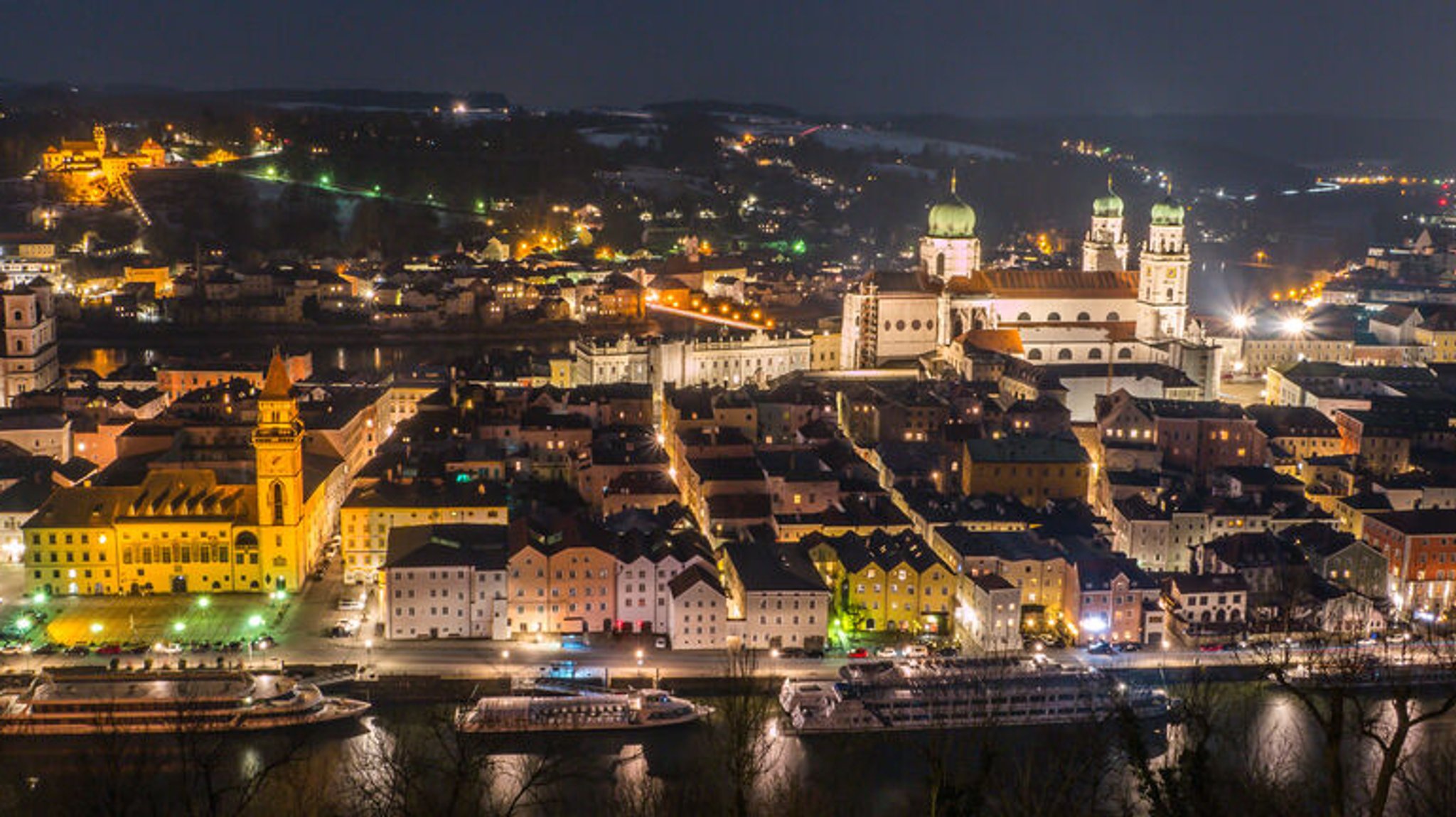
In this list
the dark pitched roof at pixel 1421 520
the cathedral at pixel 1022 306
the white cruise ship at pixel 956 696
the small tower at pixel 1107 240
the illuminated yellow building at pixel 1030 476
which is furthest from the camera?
the small tower at pixel 1107 240

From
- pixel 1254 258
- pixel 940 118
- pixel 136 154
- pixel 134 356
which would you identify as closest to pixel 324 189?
pixel 136 154

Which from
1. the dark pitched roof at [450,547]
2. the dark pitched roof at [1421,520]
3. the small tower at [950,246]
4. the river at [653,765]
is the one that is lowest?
the river at [653,765]

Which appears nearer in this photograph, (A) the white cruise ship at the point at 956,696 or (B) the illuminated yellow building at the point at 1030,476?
(A) the white cruise ship at the point at 956,696

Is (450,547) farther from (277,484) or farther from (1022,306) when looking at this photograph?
(1022,306)

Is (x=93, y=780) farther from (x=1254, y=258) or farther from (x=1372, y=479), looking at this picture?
(x=1254, y=258)

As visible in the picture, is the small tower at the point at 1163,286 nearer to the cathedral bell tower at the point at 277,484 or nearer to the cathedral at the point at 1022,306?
the cathedral at the point at 1022,306

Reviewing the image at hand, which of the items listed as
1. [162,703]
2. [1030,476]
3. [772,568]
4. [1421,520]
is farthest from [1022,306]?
[162,703]

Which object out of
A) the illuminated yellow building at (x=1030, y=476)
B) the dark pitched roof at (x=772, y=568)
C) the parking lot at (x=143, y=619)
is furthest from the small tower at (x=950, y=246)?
the parking lot at (x=143, y=619)

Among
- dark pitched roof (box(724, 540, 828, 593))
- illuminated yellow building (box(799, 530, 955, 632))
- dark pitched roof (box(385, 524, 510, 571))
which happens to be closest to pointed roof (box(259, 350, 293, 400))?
dark pitched roof (box(385, 524, 510, 571))
